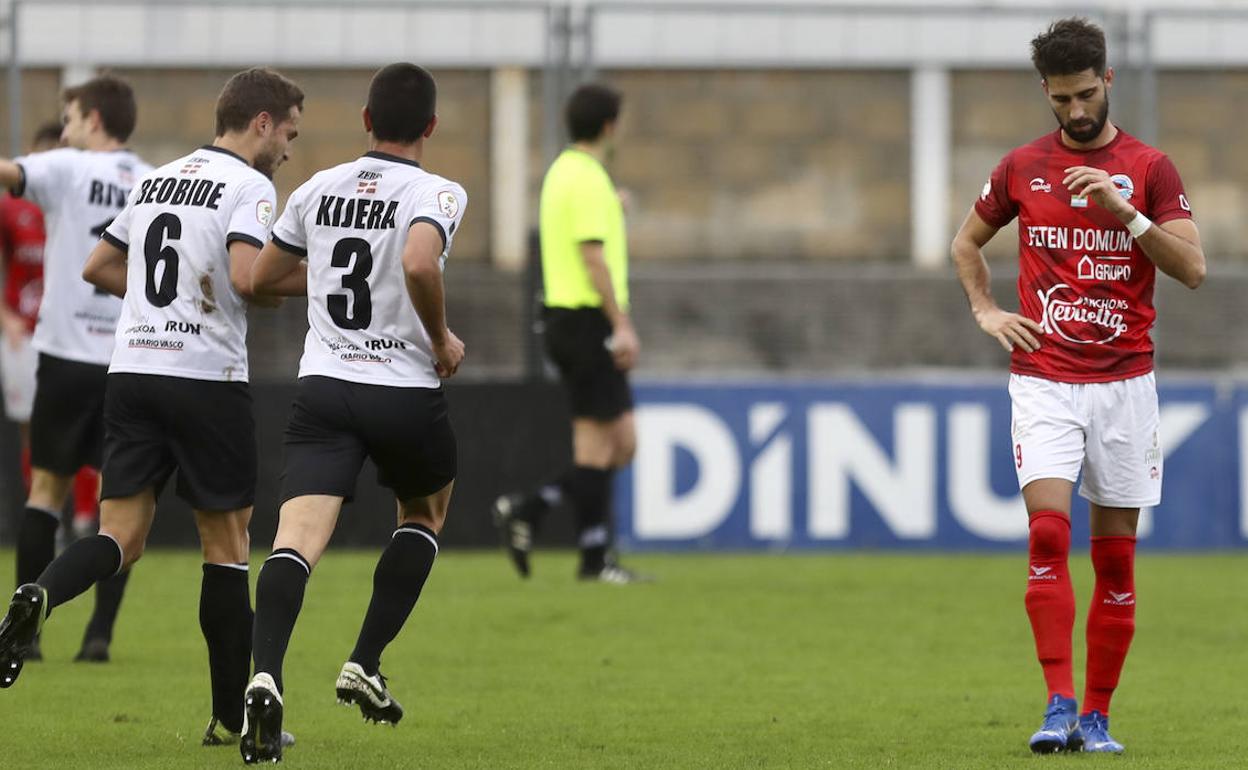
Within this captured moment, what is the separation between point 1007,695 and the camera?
698 centimetres

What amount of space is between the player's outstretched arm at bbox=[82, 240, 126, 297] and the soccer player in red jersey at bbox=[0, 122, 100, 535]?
12.6ft

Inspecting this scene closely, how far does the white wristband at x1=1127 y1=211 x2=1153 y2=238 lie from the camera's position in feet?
18.4

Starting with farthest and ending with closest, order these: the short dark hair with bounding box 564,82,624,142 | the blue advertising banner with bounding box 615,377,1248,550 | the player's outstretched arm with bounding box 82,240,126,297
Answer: the blue advertising banner with bounding box 615,377,1248,550, the short dark hair with bounding box 564,82,624,142, the player's outstretched arm with bounding box 82,240,126,297

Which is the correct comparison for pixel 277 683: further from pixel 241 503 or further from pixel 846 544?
pixel 846 544

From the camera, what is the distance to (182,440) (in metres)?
5.84

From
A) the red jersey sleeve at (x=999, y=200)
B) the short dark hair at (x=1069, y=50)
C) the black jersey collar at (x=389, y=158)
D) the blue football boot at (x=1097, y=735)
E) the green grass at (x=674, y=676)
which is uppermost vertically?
the short dark hair at (x=1069, y=50)

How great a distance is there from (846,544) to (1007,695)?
5.37 metres

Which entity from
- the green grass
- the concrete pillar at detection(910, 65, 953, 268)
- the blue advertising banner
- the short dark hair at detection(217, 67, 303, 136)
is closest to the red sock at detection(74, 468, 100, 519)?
the green grass

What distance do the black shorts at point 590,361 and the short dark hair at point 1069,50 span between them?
16.5ft

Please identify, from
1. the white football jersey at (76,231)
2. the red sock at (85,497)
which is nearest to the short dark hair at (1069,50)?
the white football jersey at (76,231)

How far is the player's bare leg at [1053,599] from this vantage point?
5664mm

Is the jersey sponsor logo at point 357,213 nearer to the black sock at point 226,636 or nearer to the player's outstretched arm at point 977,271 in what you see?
the black sock at point 226,636

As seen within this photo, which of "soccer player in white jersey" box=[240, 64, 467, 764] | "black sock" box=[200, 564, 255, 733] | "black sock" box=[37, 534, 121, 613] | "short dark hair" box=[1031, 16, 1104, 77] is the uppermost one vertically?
"short dark hair" box=[1031, 16, 1104, 77]

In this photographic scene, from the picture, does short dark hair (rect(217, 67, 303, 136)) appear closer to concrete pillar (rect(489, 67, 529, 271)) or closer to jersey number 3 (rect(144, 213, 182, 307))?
jersey number 3 (rect(144, 213, 182, 307))
